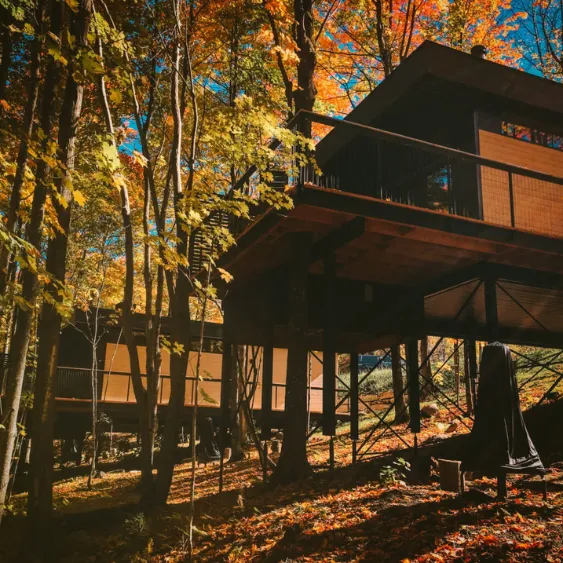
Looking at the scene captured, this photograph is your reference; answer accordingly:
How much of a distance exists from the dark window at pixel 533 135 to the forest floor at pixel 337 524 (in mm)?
5975

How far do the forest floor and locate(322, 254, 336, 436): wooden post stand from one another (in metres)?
0.98

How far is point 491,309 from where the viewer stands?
8922mm

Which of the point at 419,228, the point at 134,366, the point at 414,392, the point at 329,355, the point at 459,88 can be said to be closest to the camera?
the point at 419,228

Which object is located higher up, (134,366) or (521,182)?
(521,182)

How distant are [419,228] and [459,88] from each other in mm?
5004

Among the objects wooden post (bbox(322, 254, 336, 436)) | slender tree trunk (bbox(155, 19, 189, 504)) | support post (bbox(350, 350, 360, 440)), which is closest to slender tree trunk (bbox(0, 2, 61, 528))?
slender tree trunk (bbox(155, 19, 189, 504))

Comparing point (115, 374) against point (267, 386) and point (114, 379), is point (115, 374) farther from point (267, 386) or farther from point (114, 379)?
point (267, 386)

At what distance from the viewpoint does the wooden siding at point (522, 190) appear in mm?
10211

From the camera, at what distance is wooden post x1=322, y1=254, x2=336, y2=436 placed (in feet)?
28.5

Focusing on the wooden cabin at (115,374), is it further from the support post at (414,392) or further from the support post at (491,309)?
the support post at (491,309)

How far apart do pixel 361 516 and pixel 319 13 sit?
1737 cm

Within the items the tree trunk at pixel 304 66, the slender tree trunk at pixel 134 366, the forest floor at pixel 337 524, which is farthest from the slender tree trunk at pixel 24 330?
the tree trunk at pixel 304 66

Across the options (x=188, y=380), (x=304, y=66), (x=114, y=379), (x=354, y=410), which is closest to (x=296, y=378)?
(x=354, y=410)

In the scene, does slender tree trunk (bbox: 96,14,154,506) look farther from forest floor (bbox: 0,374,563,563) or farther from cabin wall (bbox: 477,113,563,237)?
cabin wall (bbox: 477,113,563,237)
